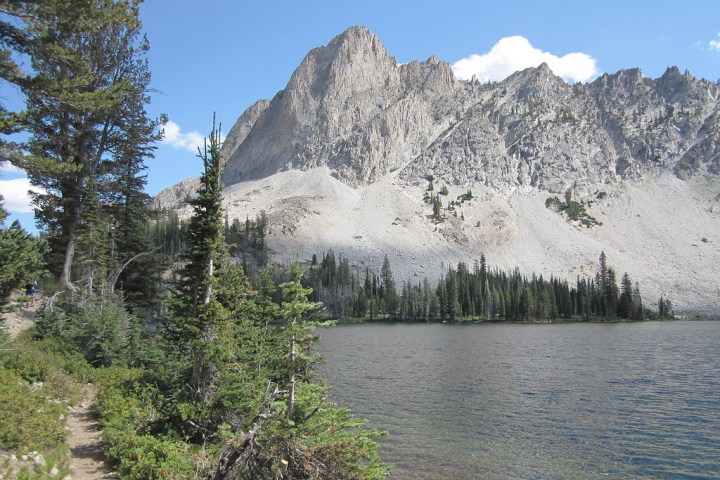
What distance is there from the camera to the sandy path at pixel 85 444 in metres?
13.4

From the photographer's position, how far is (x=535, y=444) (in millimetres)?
26953

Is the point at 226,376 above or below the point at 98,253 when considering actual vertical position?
below

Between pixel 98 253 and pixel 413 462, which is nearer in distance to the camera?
pixel 413 462

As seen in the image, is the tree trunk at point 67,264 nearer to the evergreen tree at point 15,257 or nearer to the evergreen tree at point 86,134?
the evergreen tree at point 86,134

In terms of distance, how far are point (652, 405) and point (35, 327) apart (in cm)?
4257

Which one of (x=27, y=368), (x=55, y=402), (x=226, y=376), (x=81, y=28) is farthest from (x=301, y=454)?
(x=81, y=28)

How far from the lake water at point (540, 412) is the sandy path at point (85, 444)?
526 inches

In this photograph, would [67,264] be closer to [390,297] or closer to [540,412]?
[540,412]

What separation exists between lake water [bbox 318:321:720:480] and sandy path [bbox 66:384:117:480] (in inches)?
526

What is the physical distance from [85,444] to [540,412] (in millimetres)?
29549

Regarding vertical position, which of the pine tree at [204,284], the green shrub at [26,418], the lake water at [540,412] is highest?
the pine tree at [204,284]

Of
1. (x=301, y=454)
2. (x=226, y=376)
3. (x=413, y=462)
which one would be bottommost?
(x=413, y=462)

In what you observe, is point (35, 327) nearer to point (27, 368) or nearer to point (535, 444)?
point (27, 368)

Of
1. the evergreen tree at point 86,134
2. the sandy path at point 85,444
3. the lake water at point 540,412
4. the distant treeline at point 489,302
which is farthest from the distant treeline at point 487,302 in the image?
the sandy path at point 85,444
